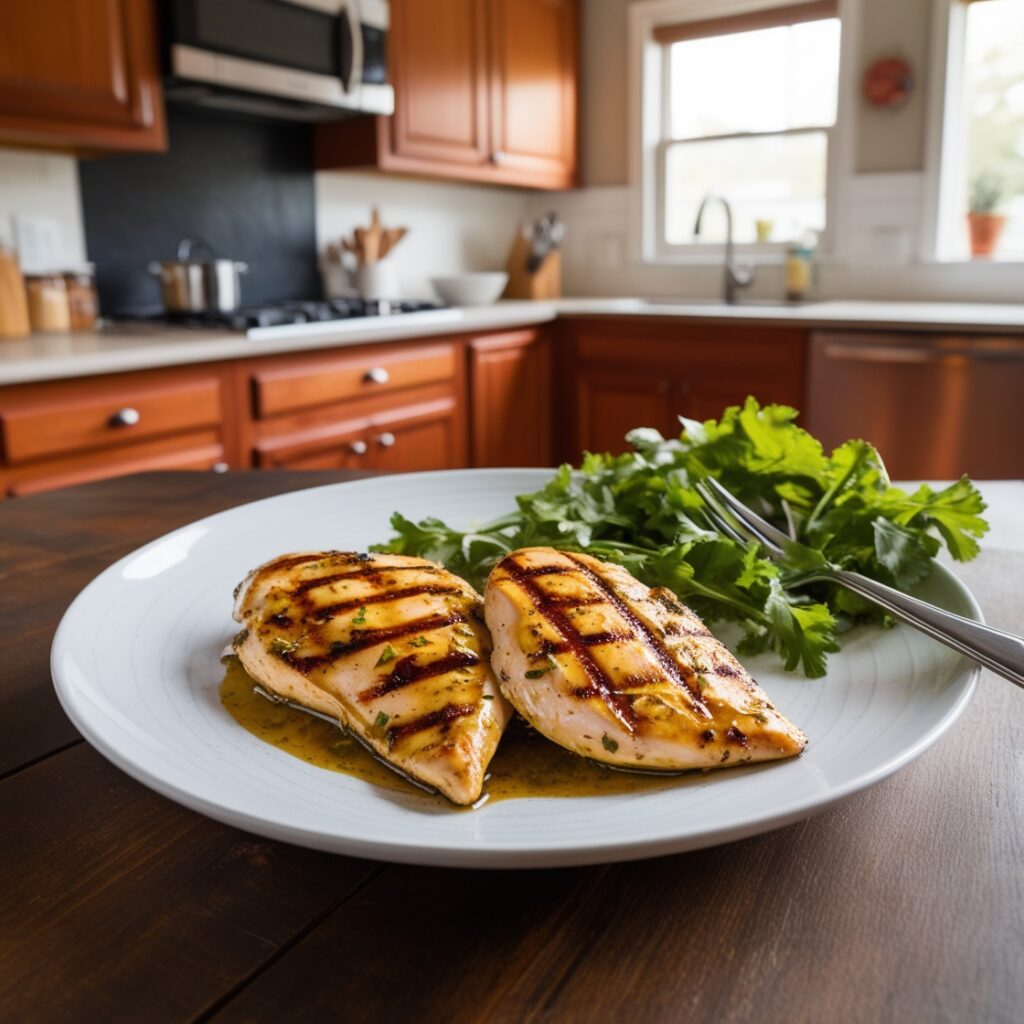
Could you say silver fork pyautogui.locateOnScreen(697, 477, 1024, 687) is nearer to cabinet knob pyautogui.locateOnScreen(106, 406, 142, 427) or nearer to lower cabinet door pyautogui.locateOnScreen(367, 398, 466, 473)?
cabinet knob pyautogui.locateOnScreen(106, 406, 142, 427)

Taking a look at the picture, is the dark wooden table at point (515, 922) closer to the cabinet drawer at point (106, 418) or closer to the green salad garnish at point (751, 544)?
the green salad garnish at point (751, 544)

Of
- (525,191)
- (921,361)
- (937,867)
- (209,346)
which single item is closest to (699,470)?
(937,867)

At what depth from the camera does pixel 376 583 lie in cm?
71

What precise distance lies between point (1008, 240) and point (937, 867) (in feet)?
12.3

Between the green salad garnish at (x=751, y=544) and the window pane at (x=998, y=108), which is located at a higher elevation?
the window pane at (x=998, y=108)

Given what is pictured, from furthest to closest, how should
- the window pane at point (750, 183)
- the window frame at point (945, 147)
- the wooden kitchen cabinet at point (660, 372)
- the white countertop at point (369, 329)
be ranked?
the window pane at point (750, 183)
the window frame at point (945, 147)
the wooden kitchen cabinet at point (660, 372)
the white countertop at point (369, 329)

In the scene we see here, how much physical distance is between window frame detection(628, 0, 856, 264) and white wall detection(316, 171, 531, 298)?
60 cm

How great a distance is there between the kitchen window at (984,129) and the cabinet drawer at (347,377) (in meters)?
2.03

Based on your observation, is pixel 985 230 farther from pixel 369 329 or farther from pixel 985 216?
pixel 369 329

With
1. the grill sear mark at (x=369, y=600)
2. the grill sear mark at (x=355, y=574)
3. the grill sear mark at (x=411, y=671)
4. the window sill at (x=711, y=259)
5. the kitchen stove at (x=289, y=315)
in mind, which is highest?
the window sill at (x=711, y=259)

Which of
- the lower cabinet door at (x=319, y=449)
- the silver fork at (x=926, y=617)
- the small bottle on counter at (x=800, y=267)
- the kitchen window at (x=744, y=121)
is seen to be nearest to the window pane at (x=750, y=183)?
the kitchen window at (x=744, y=121)

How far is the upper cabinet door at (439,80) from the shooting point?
3377 millimetres

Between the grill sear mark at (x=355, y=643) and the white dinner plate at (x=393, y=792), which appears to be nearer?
the white dinner plate at (x=393, y=792)

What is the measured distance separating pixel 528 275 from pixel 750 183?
1028 mm
